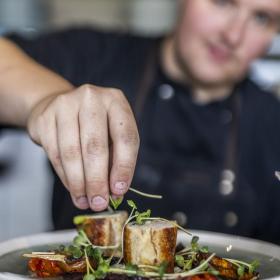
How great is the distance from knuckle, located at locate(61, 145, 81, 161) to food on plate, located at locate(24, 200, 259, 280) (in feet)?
0.43

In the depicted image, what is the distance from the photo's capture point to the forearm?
51.5 inches

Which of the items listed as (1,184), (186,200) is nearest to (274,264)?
(186,200)

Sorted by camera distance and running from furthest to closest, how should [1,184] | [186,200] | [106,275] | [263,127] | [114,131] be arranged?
[1,184], [263,127], [186,200], [114,131], [106,275]

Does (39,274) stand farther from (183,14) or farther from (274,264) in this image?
(183,14)

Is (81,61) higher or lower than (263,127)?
higher

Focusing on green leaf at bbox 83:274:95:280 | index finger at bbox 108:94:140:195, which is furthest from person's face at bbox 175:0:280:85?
green leaf at bbox 83:274:95:280

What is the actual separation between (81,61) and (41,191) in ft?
5.97

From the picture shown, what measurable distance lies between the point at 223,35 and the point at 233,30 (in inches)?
1.3

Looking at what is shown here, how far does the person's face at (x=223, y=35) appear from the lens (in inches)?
77.0

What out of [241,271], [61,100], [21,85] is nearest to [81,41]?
[21,85]

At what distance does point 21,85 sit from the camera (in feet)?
4.53

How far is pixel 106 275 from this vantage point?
0.90 m

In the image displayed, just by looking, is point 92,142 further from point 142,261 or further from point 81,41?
point 81,41

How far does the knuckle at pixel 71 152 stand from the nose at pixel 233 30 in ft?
3.52
